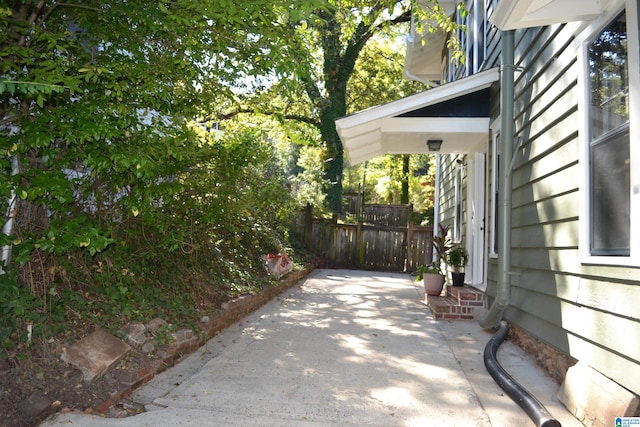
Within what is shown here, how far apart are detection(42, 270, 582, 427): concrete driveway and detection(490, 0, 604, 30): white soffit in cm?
270

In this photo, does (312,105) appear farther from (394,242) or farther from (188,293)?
(188,293)

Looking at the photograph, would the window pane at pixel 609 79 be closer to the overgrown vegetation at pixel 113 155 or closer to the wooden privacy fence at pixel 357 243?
the overgrown vegetation at pixel 113 155

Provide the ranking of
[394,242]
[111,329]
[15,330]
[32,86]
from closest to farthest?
[32,86] → [15,330] → [111,329] → [394,242]

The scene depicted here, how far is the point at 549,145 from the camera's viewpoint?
4.52 meters

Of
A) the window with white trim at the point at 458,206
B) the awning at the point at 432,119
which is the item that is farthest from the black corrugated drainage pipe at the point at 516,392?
the window with white trim at the point at 458,206

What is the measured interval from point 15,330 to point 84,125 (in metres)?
1.58

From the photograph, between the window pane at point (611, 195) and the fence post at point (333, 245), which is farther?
the fence post at point (333, 245)

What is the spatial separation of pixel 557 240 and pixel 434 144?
11.9 ft

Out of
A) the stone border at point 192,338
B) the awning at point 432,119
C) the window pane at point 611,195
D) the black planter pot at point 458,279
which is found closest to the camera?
the window pane at point 611,195

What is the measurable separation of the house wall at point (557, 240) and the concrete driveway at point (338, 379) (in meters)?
0.48

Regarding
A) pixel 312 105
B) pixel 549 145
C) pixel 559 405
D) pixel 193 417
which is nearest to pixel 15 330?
pixel 193 417

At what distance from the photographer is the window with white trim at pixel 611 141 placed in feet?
10.1

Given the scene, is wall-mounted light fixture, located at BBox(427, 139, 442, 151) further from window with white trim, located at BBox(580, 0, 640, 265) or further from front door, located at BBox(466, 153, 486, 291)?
window with white trim, located at BBox(580, 0, 640, 265)

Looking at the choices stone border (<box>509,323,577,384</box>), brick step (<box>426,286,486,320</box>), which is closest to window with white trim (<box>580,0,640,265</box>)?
stone border (<box>509,323,577,384</box>)
